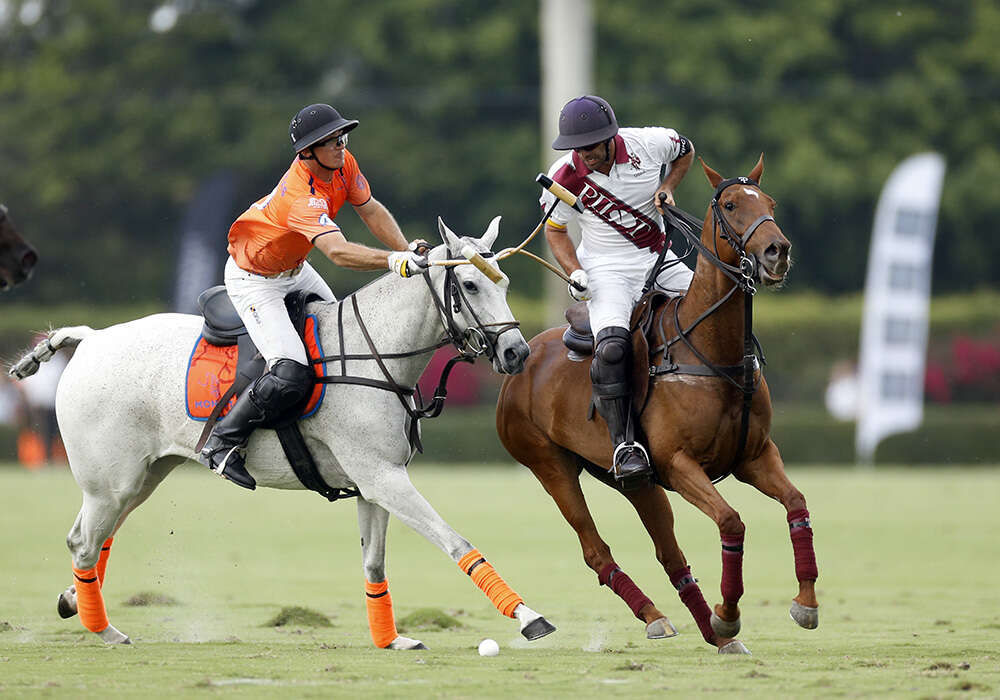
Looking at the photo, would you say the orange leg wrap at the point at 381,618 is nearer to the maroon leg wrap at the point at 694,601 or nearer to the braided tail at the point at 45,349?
the maroon leg wrap at the point at 694,601

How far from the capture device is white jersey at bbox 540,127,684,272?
8383 mm

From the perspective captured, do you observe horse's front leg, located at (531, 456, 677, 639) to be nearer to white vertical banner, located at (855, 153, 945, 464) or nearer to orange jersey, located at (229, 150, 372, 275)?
orange jersey, located at (229, 150, 372, 275)

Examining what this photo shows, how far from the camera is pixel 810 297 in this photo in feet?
103

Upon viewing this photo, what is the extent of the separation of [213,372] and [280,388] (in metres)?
0.64

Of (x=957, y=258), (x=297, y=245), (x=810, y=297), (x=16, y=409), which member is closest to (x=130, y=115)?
(x=16, y=409)

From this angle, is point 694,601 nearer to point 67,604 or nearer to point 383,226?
point 383,226

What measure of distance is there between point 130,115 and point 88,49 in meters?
2.31

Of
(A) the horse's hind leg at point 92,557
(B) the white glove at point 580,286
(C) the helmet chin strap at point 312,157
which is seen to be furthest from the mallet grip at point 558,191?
(A) the horse's hind leg at point 92,557

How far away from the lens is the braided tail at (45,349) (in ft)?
28.7

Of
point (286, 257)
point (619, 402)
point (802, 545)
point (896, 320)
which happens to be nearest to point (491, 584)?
point (619, 402)

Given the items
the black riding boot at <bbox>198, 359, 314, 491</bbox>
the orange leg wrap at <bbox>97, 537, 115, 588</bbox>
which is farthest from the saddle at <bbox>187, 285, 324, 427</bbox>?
the orange leg wrap at <bbox>97, 537, 115, 588</bbox>

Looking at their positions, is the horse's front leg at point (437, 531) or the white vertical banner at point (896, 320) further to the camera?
the white vertical banner at point (896, 320)

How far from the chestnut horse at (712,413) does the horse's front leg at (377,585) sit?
1100mm

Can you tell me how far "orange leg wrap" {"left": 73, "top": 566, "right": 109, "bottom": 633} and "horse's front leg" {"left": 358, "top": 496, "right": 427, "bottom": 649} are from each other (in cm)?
145
